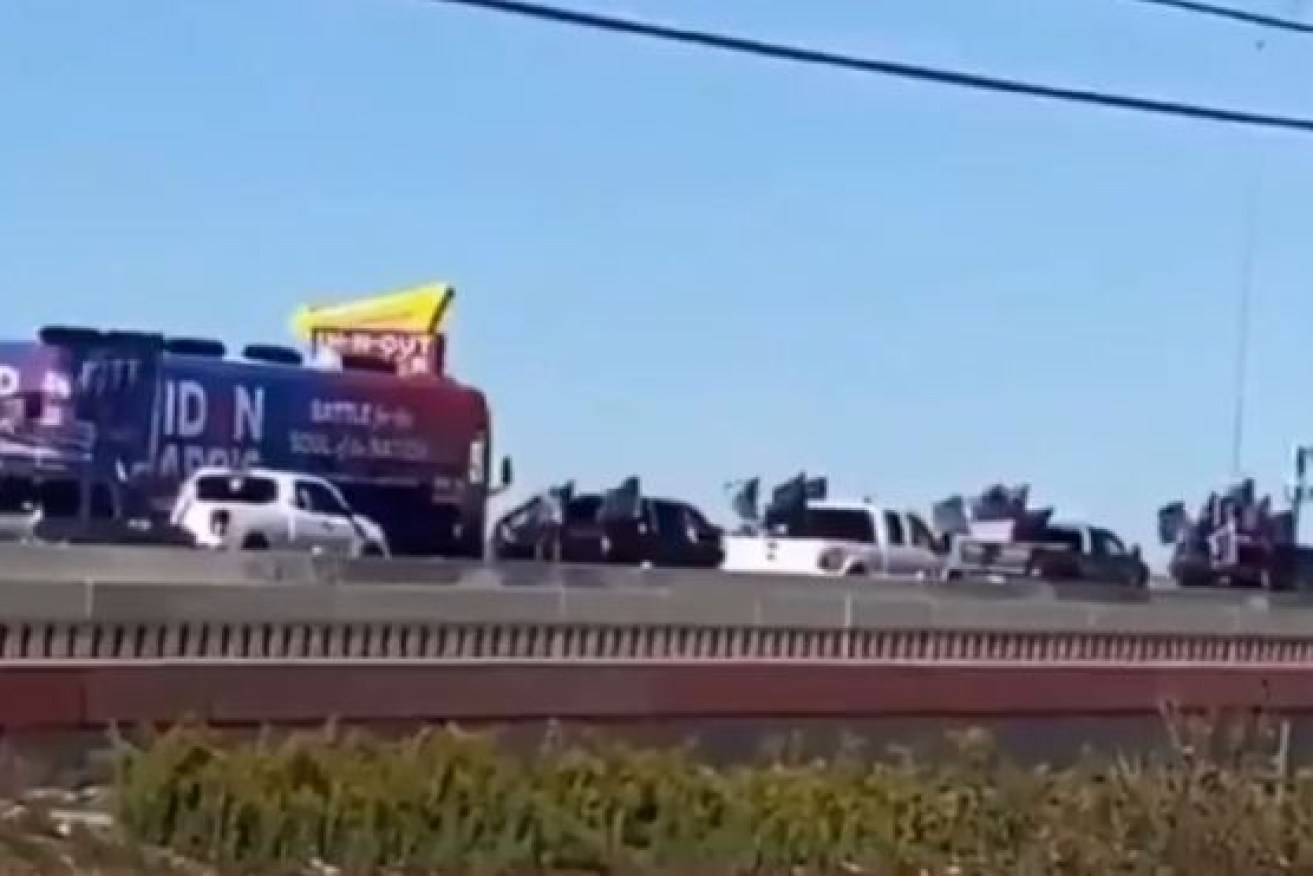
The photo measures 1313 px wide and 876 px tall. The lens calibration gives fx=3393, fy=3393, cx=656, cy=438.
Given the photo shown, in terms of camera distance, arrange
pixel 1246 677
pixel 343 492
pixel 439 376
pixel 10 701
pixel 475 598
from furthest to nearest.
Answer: pixel 439 376 < pixel 343 492 < pixel 1246 677 < pixel 475 598 < pixel 10 701

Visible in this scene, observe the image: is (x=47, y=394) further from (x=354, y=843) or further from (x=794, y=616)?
(x=354, y=843)

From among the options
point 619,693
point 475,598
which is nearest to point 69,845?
point 619,693

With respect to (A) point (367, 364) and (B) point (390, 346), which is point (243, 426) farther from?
(B) point (390, 346)

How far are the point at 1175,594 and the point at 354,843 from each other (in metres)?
A: 39.5

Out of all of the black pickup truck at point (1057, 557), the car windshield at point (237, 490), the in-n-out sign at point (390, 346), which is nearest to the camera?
the car windshield at point (237, 490)

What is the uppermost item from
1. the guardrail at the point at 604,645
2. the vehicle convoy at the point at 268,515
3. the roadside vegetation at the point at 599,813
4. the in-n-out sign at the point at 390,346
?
the in-n-out sign at the point at 390,346

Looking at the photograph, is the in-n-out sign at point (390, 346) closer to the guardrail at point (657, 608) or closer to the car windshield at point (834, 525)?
the car windshield at point (834, 525)

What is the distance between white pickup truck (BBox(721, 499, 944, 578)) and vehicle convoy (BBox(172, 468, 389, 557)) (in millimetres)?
6973

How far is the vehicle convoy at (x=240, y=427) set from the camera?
54250 millimetres

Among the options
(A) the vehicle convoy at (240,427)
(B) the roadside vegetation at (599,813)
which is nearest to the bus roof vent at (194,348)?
(A) the vehicle convoy at (240,427)

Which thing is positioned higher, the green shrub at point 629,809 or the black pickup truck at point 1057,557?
the black pickup truck at point 1057,557

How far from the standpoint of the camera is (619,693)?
32625 millimetres

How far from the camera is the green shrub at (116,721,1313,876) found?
16578 millimetres

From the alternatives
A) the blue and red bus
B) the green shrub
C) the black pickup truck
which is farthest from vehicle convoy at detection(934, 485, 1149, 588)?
the green shrub
